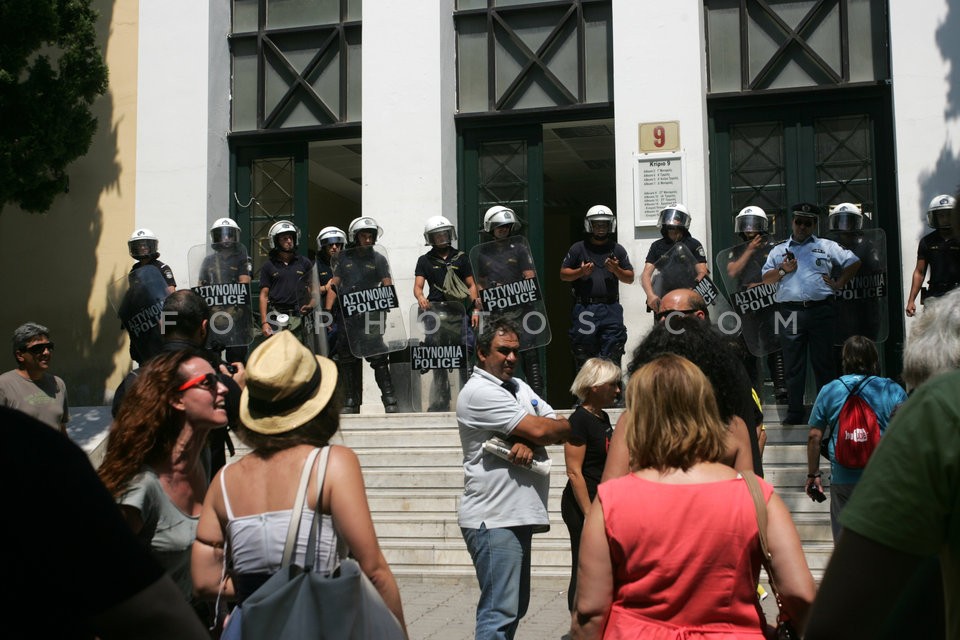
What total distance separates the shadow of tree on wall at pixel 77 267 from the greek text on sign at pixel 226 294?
3249 mm

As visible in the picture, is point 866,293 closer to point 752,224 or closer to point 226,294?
point 752,224

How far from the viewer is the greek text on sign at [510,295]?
447 inches

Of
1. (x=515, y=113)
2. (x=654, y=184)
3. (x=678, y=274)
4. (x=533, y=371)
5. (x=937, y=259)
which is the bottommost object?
(x=533, y=371)

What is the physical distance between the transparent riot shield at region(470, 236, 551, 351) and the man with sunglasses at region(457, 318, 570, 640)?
223 inches

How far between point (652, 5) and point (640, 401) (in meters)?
10.6

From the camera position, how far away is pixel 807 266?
35.3 ft

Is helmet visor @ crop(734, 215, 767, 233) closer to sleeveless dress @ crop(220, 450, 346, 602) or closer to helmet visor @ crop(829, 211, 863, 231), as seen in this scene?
helmet visor @ crop(829, 211, 863, 231)

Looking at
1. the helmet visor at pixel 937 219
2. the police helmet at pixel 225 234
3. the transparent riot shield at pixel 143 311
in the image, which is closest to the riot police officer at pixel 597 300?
the helmet visor at pixel 937 219

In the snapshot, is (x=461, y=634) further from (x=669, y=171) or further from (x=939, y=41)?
(x=939, y=41)

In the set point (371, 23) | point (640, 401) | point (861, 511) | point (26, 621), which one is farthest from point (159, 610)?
point (371, 23)

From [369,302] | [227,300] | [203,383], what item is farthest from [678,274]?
[203,383]

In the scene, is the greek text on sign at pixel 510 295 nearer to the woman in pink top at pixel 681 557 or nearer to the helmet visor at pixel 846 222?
the helmet visor at pixel 846 222

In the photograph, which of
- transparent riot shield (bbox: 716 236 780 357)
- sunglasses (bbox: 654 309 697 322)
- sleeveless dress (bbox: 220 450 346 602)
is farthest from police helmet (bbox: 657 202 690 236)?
sleeveless dress (bbox: 220 450 346 602)

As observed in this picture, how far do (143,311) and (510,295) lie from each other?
3.74m
